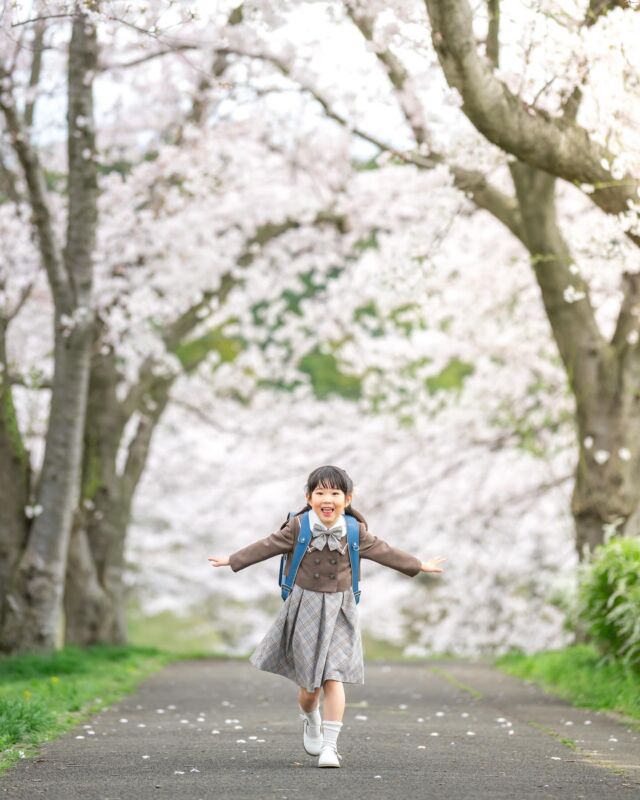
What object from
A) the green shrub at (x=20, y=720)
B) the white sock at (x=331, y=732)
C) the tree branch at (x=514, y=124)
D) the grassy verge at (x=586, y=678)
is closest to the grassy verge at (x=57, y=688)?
the green shrub at (x=20, y=720)

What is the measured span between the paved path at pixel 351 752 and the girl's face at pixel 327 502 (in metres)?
1.12

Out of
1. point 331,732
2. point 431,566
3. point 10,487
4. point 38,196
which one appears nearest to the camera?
point 331,732

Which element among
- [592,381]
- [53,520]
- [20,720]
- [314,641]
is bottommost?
[20,720]

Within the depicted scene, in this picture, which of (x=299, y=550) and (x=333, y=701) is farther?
(x=299, y=550)

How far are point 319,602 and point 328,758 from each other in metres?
0.76

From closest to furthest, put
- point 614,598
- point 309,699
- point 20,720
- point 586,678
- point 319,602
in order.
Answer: point 309,699, point 319,602, point 20,720, point 614,598, point 586,678

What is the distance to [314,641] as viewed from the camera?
5527mm

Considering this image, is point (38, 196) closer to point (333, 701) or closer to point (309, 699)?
point (309, 699)

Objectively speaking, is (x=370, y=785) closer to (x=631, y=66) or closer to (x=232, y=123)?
(x=631, y=66)

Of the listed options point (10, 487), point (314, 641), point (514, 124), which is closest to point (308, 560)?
point (314, 641)

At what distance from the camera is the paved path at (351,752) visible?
455 centimetres

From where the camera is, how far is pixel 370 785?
4.62m

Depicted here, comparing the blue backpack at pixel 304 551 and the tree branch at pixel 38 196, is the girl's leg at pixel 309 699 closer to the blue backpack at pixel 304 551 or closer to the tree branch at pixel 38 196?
the blue backpack at pixel 304 551

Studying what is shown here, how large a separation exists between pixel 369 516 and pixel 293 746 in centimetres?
1133
